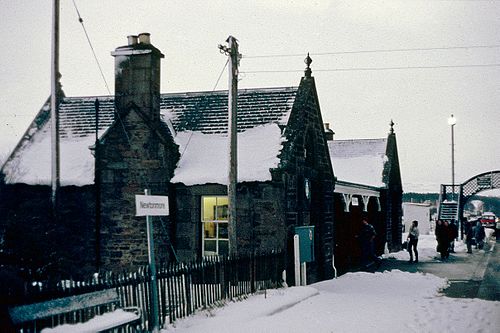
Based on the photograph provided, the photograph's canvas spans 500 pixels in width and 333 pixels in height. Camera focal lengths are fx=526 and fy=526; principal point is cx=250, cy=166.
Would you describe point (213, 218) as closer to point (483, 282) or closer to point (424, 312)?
point (424, 312)

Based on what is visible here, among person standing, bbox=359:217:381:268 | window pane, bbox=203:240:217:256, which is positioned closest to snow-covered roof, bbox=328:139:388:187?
person standing, bbox=359:217:381:268

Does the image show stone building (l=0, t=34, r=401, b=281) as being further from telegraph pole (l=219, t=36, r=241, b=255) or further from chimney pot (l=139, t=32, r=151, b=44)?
telegraph pole (l=219, t=36, r=241, b=255)

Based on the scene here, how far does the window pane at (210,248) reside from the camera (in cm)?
1492

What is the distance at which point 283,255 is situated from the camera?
44.9 feet

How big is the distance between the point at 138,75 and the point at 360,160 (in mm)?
16546

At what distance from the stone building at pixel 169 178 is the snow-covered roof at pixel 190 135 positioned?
1.6 inches

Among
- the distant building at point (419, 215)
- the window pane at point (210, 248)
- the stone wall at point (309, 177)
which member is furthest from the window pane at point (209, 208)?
the distant building at point (419, 215)

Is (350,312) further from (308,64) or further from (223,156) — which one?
(308,64)

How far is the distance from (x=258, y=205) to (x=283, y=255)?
1.51 m

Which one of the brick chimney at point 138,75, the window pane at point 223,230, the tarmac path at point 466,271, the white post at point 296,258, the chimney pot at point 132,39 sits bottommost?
the tarmac path at point 466,271

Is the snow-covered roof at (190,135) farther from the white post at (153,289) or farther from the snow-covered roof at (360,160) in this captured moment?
the snow-covered roof at (360,160)

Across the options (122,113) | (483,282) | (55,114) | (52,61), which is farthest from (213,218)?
(483,282)

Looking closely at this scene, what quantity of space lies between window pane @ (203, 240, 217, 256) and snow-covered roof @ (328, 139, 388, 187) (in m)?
12.5

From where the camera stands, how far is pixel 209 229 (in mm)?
15078
